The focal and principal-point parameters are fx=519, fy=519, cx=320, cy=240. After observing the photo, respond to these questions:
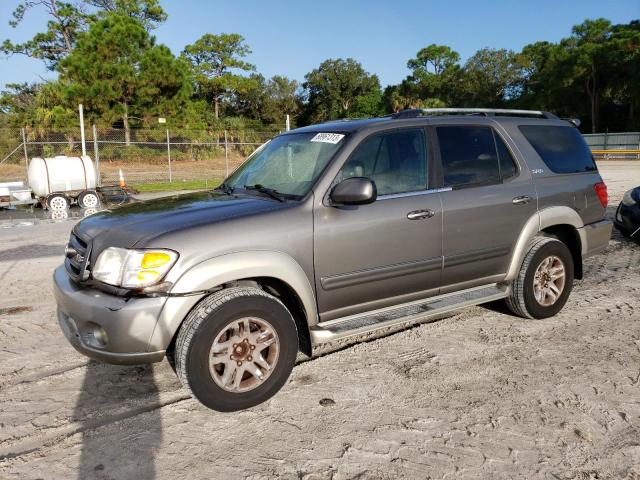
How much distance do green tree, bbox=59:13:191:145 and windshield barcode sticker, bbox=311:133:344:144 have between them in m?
27.5

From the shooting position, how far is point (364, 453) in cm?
277

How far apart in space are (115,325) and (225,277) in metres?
0.67

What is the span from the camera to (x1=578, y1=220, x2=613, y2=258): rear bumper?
4895mm

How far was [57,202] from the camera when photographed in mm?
14453

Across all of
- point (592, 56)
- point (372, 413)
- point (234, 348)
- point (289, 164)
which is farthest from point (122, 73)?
point (592, 56)

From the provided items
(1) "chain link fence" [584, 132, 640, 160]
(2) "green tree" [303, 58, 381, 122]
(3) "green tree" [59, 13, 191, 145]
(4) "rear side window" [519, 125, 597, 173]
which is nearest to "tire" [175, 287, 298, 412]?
(4) "rear side window" [519, 125, 597, 173]

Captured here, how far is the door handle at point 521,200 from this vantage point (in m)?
4.39

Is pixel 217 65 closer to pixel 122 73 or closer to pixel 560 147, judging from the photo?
pixel 122 73

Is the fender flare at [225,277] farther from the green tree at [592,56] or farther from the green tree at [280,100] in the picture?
the green tree at [280,100]

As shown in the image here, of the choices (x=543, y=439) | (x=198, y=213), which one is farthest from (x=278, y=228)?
(x=543, y=439)

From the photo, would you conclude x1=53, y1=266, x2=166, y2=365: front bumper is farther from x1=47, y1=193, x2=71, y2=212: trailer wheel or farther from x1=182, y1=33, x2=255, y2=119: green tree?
x1=182, y1=33, x2=255, y2=119: green tree

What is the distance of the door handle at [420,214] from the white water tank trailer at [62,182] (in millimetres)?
13113

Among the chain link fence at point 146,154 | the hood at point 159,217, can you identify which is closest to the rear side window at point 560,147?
the hood at point 159,217

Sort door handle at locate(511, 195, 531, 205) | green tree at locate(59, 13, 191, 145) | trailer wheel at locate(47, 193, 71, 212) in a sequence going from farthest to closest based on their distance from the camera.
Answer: green tree at locate(59, 13, 191, 145) → trailer wheel at locate(47, 193, 71, 212) → door handle at locate(511, 195, 531, 205)
